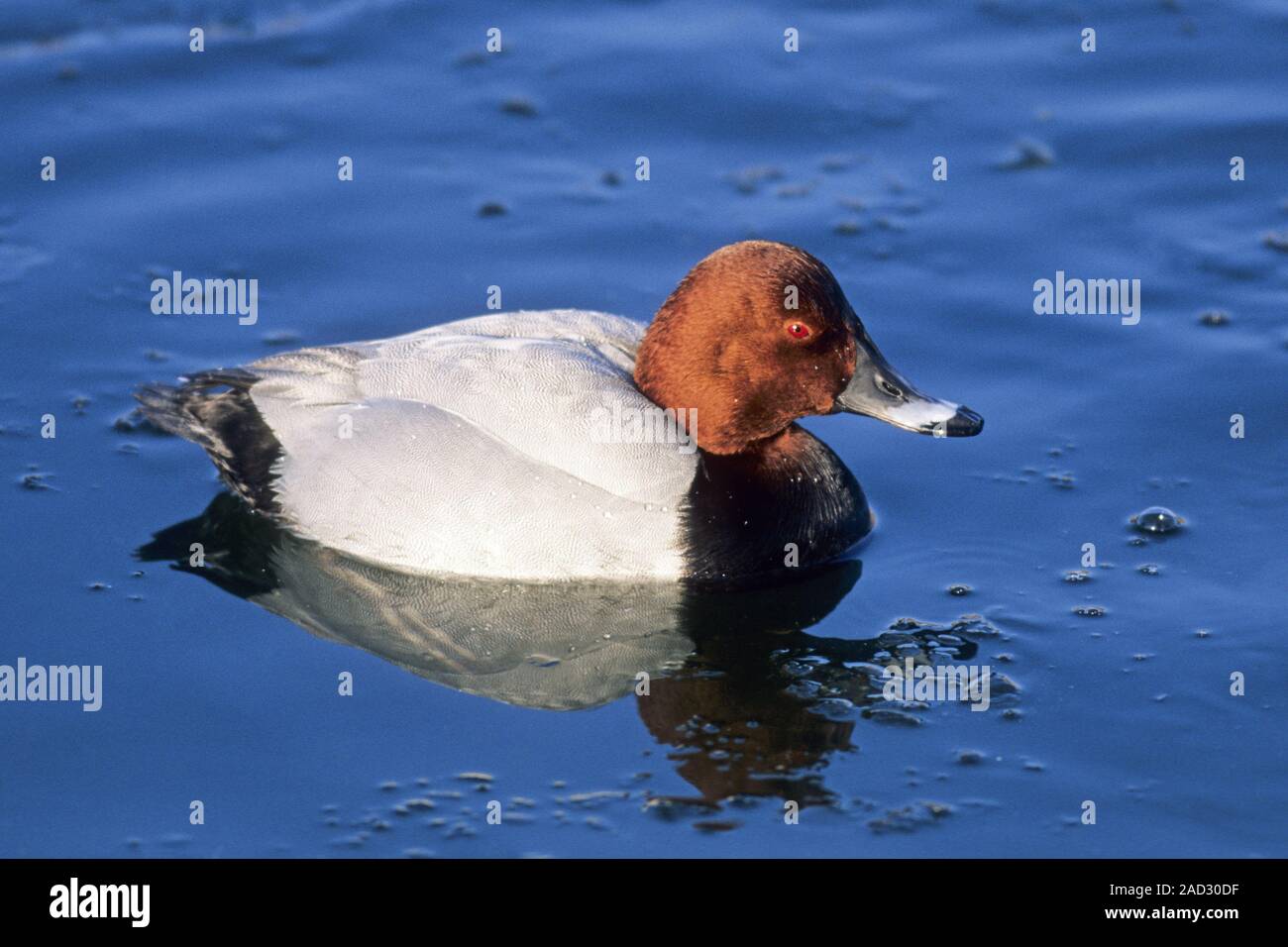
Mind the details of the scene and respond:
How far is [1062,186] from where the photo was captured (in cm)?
1173

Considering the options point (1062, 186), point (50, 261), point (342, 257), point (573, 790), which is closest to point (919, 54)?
point (1062, 186)

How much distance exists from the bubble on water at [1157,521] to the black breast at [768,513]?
1.33m

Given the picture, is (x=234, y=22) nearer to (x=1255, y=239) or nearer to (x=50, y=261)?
(x=50, y=261)

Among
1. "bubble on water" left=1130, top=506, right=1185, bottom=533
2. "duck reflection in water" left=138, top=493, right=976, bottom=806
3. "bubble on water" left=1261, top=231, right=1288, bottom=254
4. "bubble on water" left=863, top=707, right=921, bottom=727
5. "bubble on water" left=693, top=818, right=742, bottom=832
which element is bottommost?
"bubble on water" left=693, top=818, right=742, bottom=832

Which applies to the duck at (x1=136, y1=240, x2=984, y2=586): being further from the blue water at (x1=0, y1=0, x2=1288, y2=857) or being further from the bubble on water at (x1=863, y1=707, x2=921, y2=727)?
the bubble on water at (x1=863, y1=707, x2=921, y2=727)

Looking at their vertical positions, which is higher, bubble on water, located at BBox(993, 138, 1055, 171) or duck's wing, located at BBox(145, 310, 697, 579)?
bubble on water, located at BBox(993, 138, 1055, 171)

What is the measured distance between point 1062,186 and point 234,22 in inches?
229

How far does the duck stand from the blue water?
261 mm

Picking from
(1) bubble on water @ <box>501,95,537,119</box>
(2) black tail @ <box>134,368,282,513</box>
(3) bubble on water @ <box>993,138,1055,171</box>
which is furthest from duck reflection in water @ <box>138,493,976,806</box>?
(1) bubble on water @ <box>501,95,537,119</box>

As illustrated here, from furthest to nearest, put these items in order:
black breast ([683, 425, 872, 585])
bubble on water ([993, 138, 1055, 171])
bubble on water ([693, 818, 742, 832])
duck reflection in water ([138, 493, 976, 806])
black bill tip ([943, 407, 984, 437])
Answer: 1. bubble on water ([993, 138, 1055, 171])
2. black bill tip ([943, 407, 984, 437])
3. black breast ([683, 425, 872, 585])
4. duck reflection in water ([138, 493, 976, 806])
5. bubble on water ([693, 818, 742, 832])

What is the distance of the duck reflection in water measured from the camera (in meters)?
7.64

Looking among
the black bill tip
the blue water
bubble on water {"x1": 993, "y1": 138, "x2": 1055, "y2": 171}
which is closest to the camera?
the blue water

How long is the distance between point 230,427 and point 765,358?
250 cm

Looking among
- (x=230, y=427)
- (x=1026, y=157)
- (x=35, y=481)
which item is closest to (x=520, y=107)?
(x=1026, y=157)
